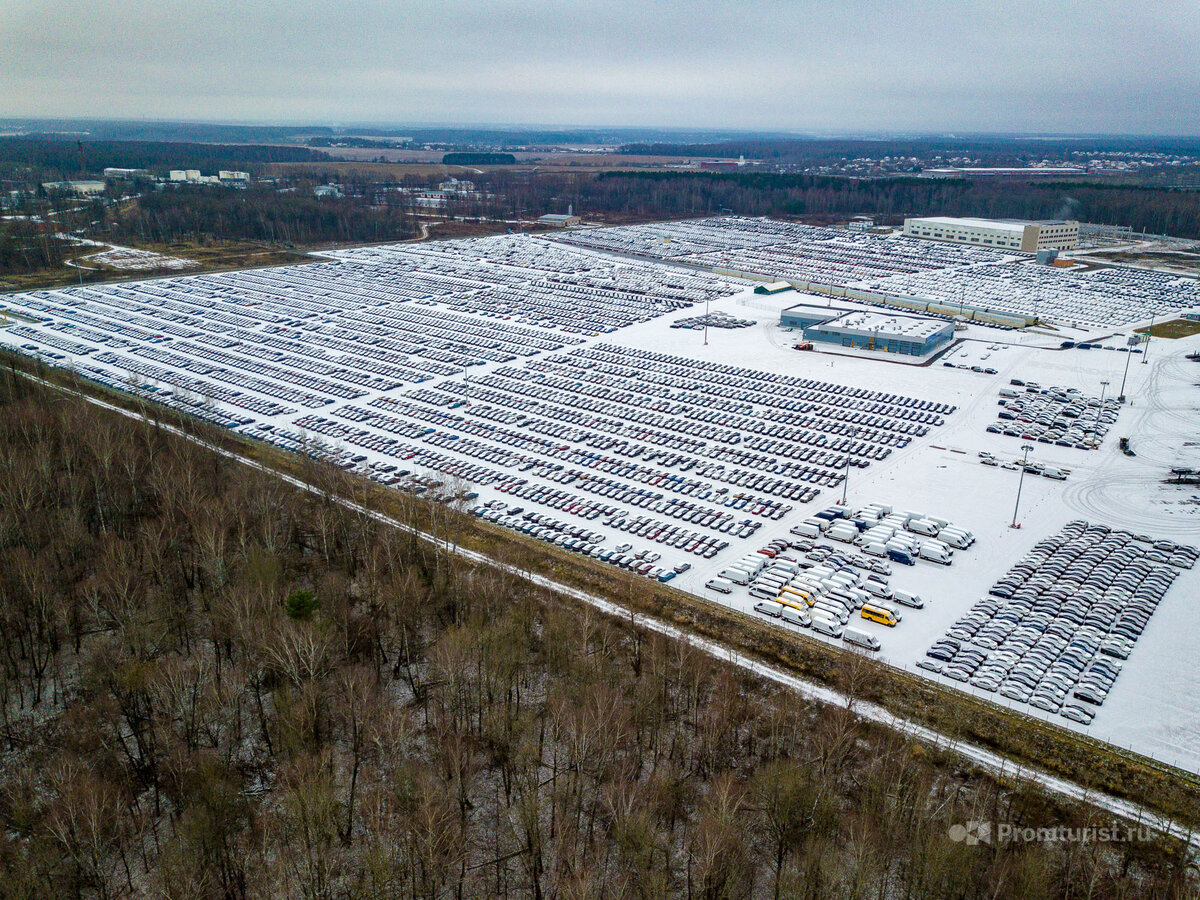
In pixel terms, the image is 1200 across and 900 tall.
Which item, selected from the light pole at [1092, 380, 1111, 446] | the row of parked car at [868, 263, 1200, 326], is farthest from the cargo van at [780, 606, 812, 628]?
the row of parked car at [868, 263, 1200, 326]

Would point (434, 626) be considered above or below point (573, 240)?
below

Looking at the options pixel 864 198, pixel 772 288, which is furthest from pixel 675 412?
pixel 864 198

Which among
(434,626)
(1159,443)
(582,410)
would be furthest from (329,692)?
(1159,443)

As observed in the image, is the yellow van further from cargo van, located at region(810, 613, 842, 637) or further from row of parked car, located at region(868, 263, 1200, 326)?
row of parked car, located at region(868, 263, 1200, 326)

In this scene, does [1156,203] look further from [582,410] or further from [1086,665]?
[1086,665]

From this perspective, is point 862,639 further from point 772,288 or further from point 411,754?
point 772,288

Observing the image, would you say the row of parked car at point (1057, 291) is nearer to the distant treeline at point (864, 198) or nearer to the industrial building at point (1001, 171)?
the distant treeline at point (864, 198)
